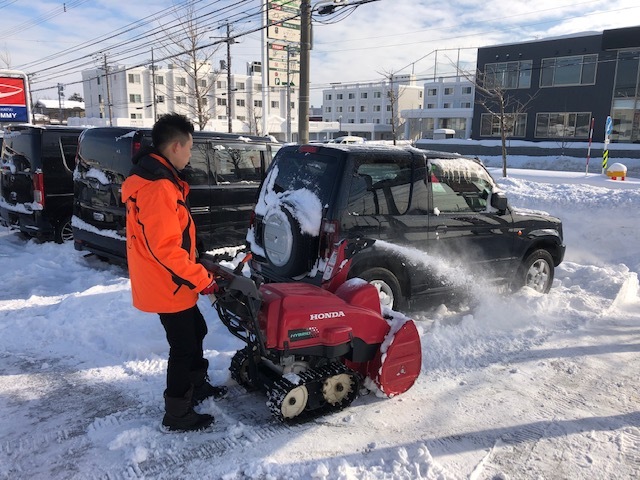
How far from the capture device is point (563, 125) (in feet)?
115

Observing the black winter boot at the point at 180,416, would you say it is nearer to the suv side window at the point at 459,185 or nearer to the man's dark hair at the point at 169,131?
the man's dark hair at the point at 169,131

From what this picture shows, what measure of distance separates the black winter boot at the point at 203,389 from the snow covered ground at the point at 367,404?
85 mm

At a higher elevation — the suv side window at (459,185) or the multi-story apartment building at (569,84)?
the multi-story apartment building at (569,84)

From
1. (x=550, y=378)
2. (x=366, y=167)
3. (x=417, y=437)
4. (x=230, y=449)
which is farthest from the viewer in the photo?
(x=366, y=167)

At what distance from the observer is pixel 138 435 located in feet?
10.3

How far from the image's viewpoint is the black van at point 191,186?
6.44m

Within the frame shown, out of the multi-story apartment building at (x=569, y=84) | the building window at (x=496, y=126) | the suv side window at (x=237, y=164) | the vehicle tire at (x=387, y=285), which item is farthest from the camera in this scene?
the building window at (x=496, y=126)

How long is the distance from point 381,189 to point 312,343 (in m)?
2.06

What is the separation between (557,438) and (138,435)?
2.83 m

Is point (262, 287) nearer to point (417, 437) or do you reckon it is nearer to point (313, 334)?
point (313, 334)

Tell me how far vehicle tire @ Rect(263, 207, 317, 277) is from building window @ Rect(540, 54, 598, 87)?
1428 inches

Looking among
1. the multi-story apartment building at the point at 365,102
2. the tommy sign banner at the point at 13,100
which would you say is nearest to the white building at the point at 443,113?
the multi-story apartment building at the point at 365,102

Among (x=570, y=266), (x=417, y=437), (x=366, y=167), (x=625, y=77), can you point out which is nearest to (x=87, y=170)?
(x=366, y=167)

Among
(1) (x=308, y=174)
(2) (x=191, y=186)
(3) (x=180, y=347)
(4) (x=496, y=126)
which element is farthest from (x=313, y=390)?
(4) (x=496, y=126)
